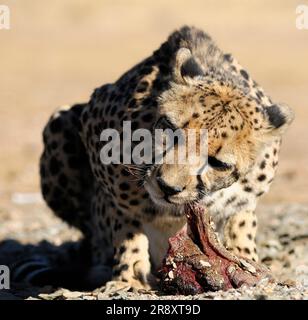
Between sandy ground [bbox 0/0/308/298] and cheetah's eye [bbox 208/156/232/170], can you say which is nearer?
cheetah's eye [bbox 208/156/232/170]

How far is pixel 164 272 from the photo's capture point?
17.0 ft

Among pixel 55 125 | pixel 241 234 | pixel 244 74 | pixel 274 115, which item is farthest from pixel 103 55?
pixel 274 115

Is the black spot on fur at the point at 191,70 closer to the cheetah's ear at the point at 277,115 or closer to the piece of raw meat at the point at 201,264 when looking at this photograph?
the cheetah's ear at the point at 277,115

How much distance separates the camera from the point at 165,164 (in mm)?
4992

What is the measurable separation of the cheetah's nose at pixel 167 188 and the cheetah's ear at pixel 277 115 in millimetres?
A: 820

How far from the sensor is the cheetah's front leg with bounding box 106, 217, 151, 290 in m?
5.90

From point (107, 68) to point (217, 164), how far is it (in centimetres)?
1532

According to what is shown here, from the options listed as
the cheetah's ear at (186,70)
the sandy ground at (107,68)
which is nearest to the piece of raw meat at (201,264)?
the sandy ground at (107,68)

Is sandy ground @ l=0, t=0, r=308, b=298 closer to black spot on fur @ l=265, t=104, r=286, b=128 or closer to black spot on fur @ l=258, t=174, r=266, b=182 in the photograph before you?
black spot on fur @ l=258, t=174, r=266, b=182

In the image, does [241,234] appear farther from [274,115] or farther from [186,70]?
[186,70]

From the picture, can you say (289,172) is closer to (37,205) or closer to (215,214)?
(37,205)

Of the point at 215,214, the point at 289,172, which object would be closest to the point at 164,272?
the point at 215,214

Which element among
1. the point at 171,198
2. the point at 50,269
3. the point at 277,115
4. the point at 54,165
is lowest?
the point at 50,269

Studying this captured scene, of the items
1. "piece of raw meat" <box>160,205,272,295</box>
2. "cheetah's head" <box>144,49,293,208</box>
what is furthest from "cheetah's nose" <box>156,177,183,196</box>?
"piece of raw meat" <box>160,205,272,295</box>
